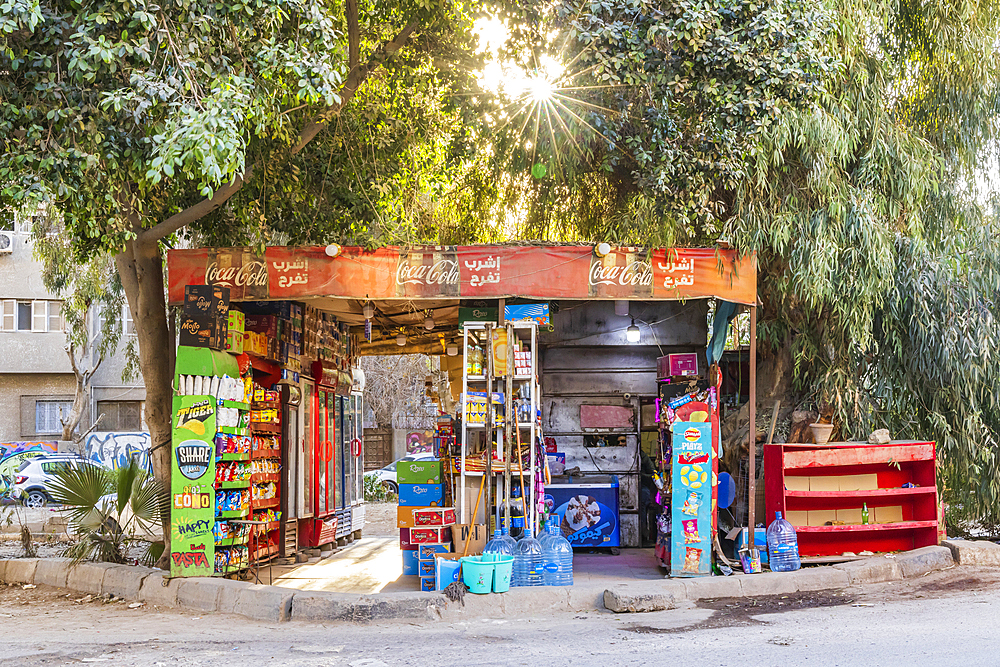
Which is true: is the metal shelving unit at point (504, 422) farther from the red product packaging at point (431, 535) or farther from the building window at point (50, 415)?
the building window at point (50, 415)

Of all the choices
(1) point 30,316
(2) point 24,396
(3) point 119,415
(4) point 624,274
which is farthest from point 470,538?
(1) point 30,316

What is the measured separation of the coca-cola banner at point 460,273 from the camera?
29.7ft

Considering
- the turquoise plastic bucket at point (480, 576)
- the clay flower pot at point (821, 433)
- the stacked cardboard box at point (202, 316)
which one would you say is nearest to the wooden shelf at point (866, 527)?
the clay flower pot at point (821, 433)

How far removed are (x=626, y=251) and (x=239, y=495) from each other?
5199 millimetres

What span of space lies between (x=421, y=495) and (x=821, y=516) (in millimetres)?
4795

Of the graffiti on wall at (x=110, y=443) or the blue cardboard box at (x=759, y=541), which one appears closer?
the blue cardboard box at (x=759, y=541)

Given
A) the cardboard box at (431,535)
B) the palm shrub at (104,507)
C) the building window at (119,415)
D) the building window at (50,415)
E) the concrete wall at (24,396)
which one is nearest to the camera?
the cardboard box at (431,535)

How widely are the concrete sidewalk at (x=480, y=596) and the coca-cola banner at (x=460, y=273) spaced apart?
3008 millimetres

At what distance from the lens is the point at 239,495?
954 cm

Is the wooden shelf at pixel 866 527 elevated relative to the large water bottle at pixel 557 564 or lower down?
elevated

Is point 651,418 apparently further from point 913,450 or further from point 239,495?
point 239,495

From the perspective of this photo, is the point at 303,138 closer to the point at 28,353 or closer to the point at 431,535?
the point at 431,535

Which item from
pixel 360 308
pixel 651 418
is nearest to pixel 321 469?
pixel 360 308

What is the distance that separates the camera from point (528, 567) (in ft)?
27.6
